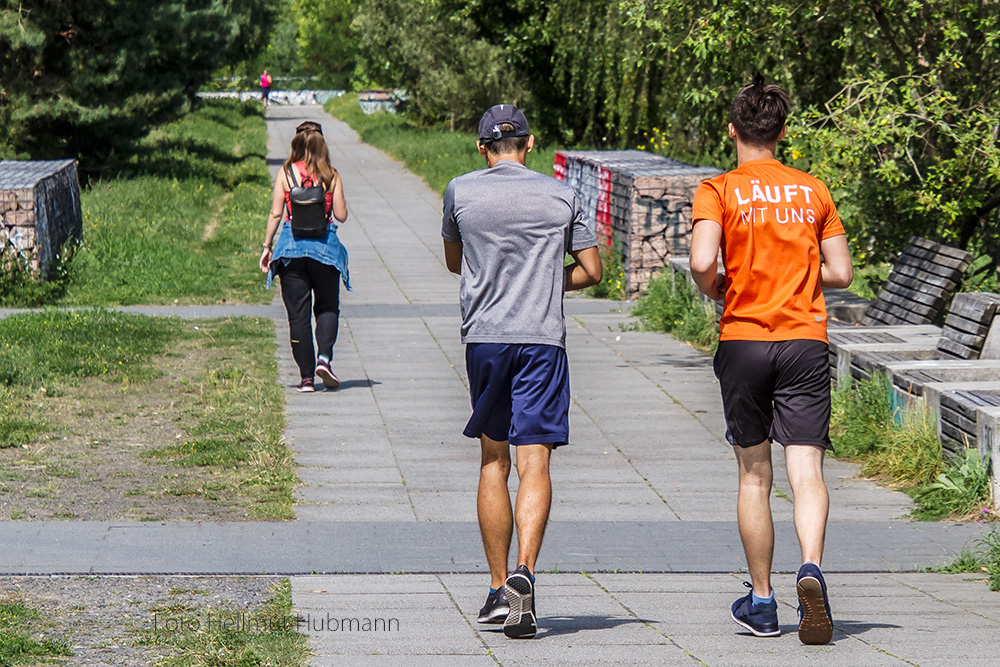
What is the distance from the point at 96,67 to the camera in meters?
23.2

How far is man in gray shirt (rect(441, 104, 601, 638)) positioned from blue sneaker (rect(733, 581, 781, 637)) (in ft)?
2.35

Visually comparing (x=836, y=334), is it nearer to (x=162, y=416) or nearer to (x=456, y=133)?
(x=162, y=416)

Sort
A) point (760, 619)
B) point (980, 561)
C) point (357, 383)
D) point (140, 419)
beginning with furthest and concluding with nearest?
point (357, 383) < point (140, 419) < point (980, 561) < point (760, 619)

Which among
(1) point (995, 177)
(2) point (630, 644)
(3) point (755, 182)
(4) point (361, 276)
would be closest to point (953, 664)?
(2) point (630, 644)

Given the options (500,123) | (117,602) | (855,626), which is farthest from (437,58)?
(855,626)

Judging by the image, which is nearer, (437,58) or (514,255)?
(514,255)

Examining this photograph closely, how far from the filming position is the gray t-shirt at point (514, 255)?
448 centimetres

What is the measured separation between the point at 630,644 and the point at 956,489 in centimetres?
287

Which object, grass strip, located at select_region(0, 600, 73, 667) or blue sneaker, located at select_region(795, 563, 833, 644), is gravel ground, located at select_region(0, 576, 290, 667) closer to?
grass strip, located at select_region(0, 600, 73, 667)

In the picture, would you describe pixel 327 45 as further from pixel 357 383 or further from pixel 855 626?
pixel 855 626

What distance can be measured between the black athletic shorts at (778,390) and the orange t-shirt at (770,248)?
0.15ft

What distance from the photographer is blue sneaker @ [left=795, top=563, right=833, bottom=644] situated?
4.20 meters

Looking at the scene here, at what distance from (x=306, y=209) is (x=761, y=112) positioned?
503 cm

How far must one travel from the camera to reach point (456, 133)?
37688 millimetres
